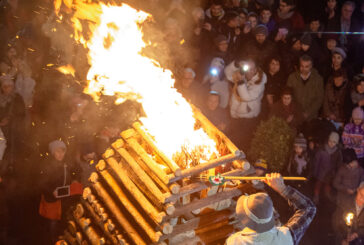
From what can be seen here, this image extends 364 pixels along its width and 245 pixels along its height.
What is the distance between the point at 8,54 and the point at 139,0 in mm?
3847

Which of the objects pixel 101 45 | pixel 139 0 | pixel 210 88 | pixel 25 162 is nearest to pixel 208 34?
pixel 210 88

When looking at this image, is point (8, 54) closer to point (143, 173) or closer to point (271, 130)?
point (143, 173)

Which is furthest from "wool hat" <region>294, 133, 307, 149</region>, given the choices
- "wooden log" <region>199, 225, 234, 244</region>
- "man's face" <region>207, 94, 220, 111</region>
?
"wooden log" <region>199, 225, 234, 244</region>

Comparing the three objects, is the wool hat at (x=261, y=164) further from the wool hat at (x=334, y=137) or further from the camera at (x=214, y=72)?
the camera at (x=214, y=72)

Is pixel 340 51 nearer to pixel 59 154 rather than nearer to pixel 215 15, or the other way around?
pixel 215 15

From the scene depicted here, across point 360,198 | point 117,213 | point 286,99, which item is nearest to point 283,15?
point 286,99

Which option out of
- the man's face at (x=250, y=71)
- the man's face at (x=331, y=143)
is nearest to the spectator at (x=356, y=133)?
the man's face at (x=331, y=143)

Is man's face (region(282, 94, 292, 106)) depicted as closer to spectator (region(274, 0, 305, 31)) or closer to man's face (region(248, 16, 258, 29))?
man's face (region(248, 16, 258, 29))

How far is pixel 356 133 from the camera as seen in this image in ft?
29.5

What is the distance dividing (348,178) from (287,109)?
2.04m

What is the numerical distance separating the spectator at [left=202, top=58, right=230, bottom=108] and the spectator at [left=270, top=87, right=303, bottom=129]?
1.23 meters

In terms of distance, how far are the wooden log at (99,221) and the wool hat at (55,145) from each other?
5.73ft

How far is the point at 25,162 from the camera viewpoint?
852 centimetres

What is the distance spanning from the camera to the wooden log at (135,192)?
4781 mm
